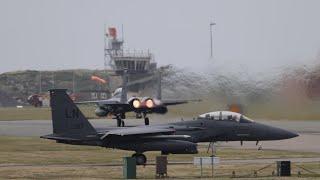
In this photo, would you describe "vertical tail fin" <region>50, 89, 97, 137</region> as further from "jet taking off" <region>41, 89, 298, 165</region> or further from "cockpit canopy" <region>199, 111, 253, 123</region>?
"cockpit canopy" <region>199, 111, 253, 123</region>

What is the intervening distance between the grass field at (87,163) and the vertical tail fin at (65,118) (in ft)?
5.46

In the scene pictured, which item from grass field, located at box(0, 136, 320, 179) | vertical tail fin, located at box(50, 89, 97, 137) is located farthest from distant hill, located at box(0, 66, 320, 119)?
vertical tail fin, located at box(50, 89, 97, 137)

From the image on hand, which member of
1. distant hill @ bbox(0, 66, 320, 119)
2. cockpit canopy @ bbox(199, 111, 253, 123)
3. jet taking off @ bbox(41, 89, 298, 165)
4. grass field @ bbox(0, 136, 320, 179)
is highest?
distant hill @ bbox(0, 66, 320, 119)

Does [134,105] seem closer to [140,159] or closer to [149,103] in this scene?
[149,103]

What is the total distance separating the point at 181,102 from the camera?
72.4 meters

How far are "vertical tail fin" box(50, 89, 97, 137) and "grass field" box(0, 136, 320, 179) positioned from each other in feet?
5.46

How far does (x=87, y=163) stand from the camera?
142ft

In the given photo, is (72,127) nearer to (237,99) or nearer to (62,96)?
(62,96)

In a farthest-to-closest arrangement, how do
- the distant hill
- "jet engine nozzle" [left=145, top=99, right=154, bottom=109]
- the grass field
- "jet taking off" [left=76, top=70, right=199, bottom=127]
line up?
"jet engine nozzle" [left=145, top=99, right=154, bottom=109], "jet taking off" [left=76, top=70, right=199, bottom=127], the distant hill, the grass field

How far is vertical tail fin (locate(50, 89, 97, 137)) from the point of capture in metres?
42.0

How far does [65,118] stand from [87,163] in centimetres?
276

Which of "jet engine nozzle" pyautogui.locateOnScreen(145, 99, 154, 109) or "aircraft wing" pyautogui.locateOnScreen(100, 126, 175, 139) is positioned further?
"jet engine nozzle" pyautogui.locateOnScreen(145, 99, 154, 109)

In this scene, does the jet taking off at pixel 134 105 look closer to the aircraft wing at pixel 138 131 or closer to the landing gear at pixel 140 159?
the aircraft wing at pixel 138 131

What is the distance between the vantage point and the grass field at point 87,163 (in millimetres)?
36719
